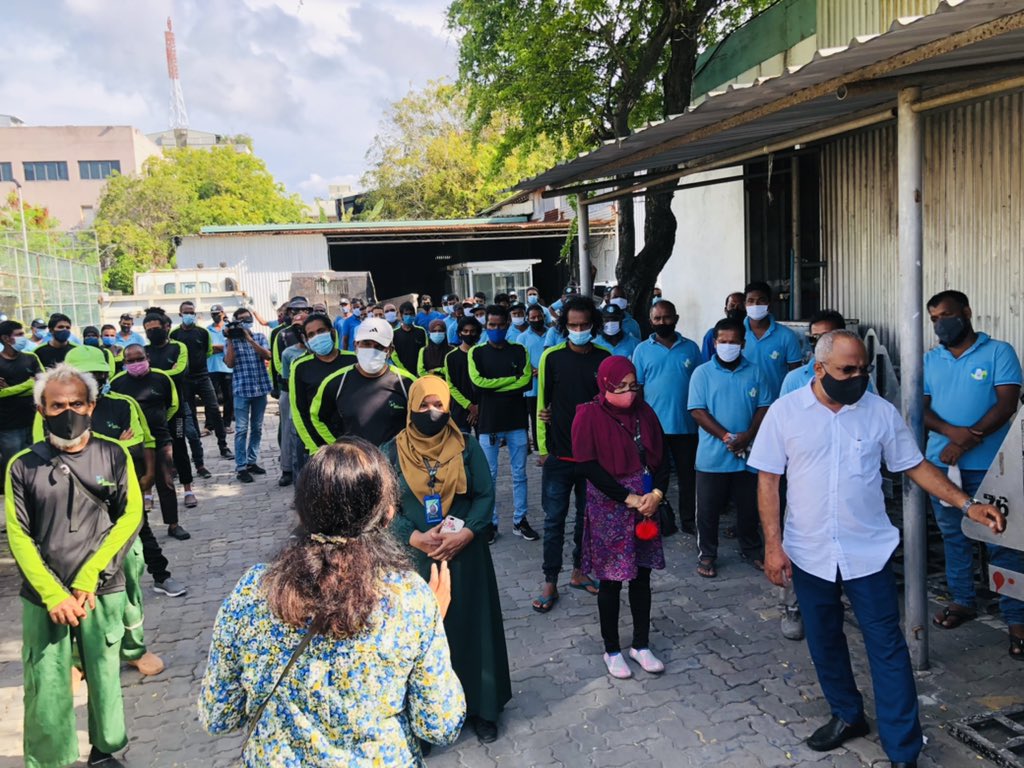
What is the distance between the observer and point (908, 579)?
4316 millimetres

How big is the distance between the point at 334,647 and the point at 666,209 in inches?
360

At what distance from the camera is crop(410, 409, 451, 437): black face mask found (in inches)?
149

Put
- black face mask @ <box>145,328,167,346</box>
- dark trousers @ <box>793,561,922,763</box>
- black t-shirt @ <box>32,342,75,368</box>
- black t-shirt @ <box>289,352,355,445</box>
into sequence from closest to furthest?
dark trousers @ <box>793,561,922,763</box>
black t-shirt @ <box>289,352,355,445</box>
black face mask @ <box>145,328,167,346</box>
black t-shirt @ <box>32,342,75,368</box>

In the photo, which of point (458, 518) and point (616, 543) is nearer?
point (458, 518)

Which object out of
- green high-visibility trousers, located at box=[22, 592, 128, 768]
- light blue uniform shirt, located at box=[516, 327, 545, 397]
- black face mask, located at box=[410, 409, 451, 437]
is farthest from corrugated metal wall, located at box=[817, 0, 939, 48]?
green high-visibility trousers, located at box=[22, 592, 128, 768]

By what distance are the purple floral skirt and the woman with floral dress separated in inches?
92.1

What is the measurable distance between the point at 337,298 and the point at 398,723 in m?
20.6

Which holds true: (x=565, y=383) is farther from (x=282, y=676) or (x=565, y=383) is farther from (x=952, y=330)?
(x=282, y=676)

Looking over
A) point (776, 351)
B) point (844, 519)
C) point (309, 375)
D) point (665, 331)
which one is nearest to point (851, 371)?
point (844, 519)

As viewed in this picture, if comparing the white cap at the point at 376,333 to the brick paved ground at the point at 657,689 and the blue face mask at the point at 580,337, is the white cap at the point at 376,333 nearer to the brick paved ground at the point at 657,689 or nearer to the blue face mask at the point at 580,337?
the blue face mask at the point at 580,337

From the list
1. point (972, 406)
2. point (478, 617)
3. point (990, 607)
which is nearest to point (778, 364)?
point (972, 406)

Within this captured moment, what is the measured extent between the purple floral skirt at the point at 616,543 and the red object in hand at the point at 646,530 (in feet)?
0.13

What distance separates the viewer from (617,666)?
448cm

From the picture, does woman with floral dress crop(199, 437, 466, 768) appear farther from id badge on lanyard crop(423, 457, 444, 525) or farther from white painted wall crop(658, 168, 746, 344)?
white painted wall crop(658, 168, 746, 344)
